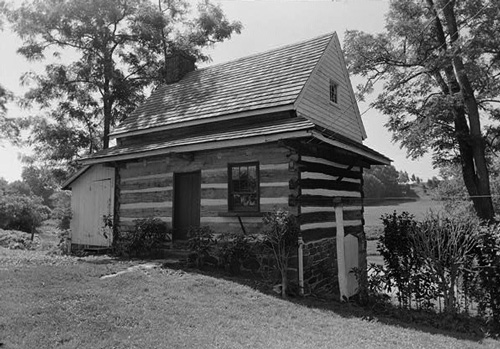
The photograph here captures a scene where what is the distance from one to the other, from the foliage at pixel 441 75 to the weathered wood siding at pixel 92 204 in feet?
34.0

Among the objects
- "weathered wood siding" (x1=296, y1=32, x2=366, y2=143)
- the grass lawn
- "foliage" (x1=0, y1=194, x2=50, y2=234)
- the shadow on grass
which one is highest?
"weathered wood siding" (x1=296, y1=32, x2=366, y2=143)

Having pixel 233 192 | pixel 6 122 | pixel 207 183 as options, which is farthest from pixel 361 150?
pixel 6 122

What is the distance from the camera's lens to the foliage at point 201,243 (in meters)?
9.09

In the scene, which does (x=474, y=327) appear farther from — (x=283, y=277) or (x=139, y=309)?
(x=139, y=309)

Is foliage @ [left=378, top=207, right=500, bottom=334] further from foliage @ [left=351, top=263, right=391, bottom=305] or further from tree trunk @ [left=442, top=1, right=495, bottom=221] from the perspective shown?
tree trunk @ [left=442, top=1, right=495, bottom=221]

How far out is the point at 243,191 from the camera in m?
9.49

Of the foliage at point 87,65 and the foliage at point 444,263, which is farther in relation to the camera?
the foliage at point 87,65

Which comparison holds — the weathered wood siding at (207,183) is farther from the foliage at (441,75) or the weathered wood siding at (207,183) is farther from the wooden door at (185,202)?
the foliage at (441,75)

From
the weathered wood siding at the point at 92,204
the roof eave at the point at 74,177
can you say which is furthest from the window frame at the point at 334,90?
the roof eave at the point at 74,177

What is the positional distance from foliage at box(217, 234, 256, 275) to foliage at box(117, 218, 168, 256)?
2649 millimetres

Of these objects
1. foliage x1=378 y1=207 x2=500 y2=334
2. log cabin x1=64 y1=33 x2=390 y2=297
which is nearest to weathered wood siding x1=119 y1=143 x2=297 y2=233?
log cabin x1=64 y1=33 x2=390 y2=297

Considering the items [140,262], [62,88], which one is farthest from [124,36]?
[140,262]

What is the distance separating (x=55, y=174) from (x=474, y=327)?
2134cm

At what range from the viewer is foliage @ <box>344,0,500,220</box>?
14414mm
